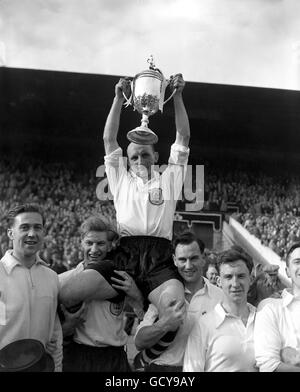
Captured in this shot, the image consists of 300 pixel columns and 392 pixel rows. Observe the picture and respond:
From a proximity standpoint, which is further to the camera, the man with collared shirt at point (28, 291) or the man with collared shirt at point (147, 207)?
the man with collared shirt at point (147, 207)

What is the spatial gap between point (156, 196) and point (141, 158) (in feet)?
0.68

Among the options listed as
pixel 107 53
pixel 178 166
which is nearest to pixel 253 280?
pixel 178 166

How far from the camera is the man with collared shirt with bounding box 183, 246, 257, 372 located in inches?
82.0

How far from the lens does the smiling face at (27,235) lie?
2229 mm

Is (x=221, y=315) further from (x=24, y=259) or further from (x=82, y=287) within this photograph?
(x=24, y=259)

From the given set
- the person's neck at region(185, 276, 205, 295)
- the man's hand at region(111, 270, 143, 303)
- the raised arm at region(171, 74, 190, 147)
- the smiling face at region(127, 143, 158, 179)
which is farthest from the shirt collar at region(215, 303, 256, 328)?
the raised arm at region(171, 74, 190, 147)

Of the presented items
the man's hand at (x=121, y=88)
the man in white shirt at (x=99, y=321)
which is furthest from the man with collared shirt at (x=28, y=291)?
the man's hand at (x=121, y=88)

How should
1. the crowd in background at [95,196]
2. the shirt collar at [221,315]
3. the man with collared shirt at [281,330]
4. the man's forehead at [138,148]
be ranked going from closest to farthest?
1. the man with collared shirt at [281,330]
2. the shirt collar at [221,315]
3. the man's forehead at [138,148]
4. the crowd in background at [95,196]

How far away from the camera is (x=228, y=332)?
2115 millimetres

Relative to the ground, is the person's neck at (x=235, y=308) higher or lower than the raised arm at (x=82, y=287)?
lower

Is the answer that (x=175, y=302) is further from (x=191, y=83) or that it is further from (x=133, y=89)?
(x=191, y=83)

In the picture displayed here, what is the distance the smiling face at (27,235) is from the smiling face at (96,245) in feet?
0.91

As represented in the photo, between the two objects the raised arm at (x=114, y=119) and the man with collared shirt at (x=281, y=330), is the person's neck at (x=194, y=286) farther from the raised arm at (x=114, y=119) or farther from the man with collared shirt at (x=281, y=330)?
the raised arm at (x=114, y=119)

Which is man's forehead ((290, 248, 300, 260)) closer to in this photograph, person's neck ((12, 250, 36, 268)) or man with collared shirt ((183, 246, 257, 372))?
man with collared shirt ((183, 246, 257, 372))
